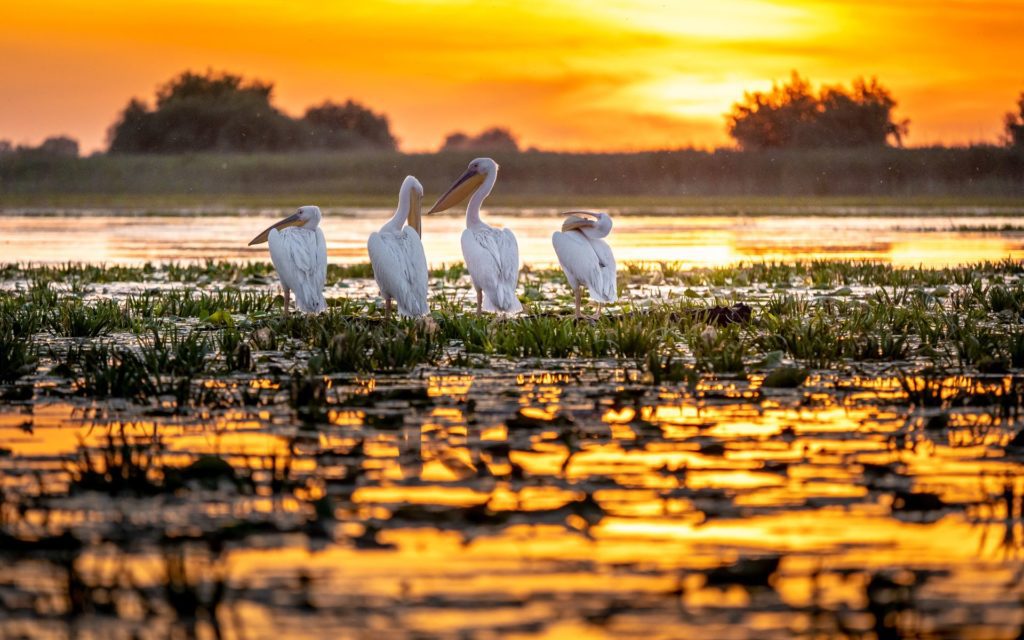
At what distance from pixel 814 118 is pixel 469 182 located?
219 ft

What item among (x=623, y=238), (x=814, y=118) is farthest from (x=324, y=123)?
(x=623, y=238)

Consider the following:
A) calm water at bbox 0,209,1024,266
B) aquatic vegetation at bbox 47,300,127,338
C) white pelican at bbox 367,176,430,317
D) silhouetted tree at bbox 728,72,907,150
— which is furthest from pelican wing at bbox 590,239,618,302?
silhouetted tree at bbox 728,72,907,150

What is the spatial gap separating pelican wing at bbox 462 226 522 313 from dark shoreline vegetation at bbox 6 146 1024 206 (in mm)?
47067

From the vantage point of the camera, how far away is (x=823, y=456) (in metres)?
5.36

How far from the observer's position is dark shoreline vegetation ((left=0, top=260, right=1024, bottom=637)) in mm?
3721

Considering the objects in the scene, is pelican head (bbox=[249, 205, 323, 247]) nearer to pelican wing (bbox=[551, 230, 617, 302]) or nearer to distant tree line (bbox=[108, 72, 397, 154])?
pelican wing (bbox=[551, 230, 617, 302])

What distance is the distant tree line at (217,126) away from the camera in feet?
275

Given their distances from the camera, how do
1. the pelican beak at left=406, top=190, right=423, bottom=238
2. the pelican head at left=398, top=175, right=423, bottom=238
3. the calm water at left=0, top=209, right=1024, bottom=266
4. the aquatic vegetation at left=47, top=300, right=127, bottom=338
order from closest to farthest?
1. the aquatic vegetation at left=47, top=300, right=127, bottom=338
2. the pelican head at left=398, top=175, right=423, bottom=238
3. the pelican beak at left=406, top=190, right=423, bottom=238
4. the calm water at left=0, top=209, right=1024, bottom=266

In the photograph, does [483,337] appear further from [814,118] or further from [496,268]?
[814,118]

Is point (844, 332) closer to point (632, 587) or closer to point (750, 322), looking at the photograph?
point (750, 322)

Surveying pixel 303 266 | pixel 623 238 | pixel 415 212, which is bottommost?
pixel 303 266

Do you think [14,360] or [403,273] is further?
[403,273]

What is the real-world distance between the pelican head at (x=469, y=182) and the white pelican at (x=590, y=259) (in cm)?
121

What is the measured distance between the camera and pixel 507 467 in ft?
17.0
